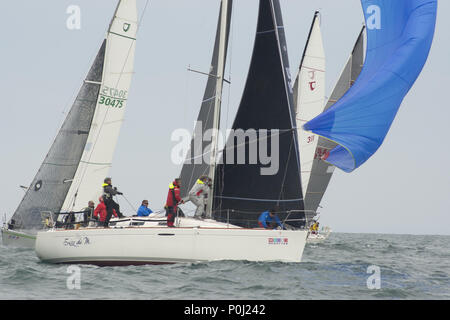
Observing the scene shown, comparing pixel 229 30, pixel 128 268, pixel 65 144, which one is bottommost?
pixel 128 268

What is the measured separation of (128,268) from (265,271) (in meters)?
3.12

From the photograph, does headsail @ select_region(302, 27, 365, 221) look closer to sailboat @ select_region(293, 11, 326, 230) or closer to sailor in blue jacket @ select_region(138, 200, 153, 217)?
sailboat @ select_region(293, 11, 326, 230)

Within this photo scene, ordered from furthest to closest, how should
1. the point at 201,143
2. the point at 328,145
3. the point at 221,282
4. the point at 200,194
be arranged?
the point at 328,145, the point at 201,143, the point at 200,194, the point at 221,282

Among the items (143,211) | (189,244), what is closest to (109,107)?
(143,211)

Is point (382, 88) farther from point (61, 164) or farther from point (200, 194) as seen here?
point (61, 164)

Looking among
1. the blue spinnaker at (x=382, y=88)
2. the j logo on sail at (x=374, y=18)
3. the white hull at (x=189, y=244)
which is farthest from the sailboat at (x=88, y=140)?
the j logo on sail at (x=374, y=18)

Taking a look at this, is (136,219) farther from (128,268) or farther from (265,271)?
(265,271)

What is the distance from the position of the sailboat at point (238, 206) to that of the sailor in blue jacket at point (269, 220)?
0.28m

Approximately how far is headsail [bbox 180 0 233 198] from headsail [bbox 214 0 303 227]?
98 cm

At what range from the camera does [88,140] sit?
22766 millimetres

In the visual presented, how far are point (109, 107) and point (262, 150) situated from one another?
879 cm

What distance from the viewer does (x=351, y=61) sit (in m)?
31.1

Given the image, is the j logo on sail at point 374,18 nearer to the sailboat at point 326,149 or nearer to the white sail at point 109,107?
the white sail at point 109,107
